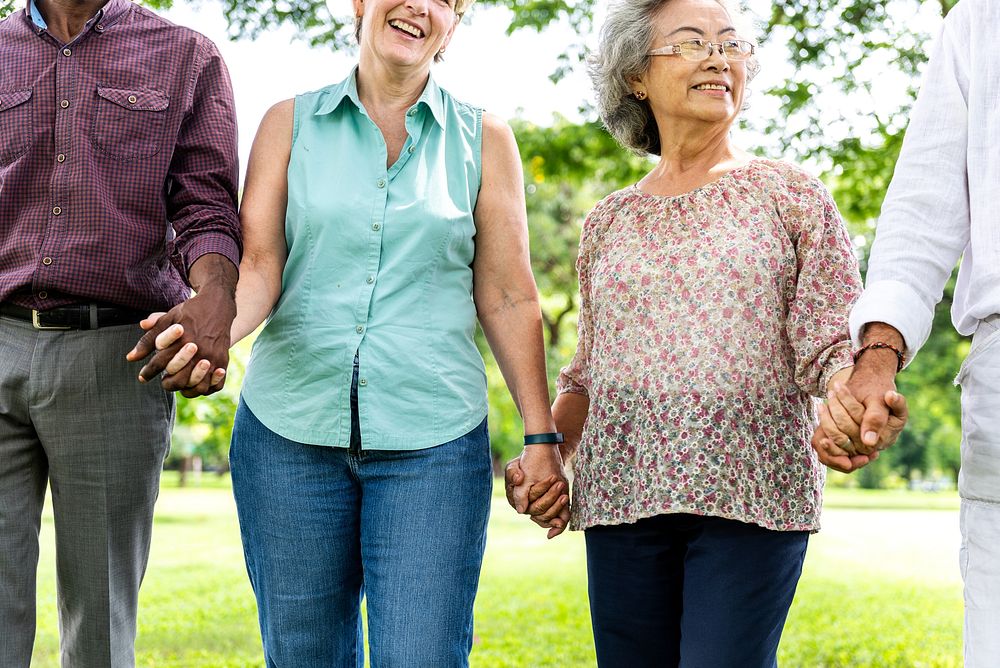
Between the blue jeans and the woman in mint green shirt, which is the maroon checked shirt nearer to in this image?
the woman in mint green shirt

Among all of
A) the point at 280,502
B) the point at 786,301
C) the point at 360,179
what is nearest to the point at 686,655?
the point at 786,301

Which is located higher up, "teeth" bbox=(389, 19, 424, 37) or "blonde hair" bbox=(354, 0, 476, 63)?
"blonde hair" bbox=(354, 0, 476, 63)

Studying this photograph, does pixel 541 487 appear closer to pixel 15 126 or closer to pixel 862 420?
pixel 862 420

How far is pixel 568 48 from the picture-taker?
7262mm

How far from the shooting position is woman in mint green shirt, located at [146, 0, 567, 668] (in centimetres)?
257

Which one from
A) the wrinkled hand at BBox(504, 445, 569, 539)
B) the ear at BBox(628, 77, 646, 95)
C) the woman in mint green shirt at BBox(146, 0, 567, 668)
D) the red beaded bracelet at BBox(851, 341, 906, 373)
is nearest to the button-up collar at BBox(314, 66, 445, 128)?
the woman in mint green shirt at BBox(146, 0, 567, 668)

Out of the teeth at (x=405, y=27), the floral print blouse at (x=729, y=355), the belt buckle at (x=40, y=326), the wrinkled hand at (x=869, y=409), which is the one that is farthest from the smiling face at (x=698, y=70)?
the belt buckle at (x=40, y=326)

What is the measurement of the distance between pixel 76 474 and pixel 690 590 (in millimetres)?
1432

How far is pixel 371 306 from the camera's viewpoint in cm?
260

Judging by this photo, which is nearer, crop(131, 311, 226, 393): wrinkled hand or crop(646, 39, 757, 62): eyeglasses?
crop(131, 311, 226, 393): wrinkled hand

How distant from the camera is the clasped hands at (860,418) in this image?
1.93m

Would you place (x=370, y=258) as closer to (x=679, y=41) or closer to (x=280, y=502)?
(x=280, y=502)

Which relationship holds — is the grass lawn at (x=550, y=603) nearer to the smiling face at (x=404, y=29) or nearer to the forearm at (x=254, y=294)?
the forearm at (x=254, y=294)

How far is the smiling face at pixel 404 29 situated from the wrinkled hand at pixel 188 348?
774 millimetres
